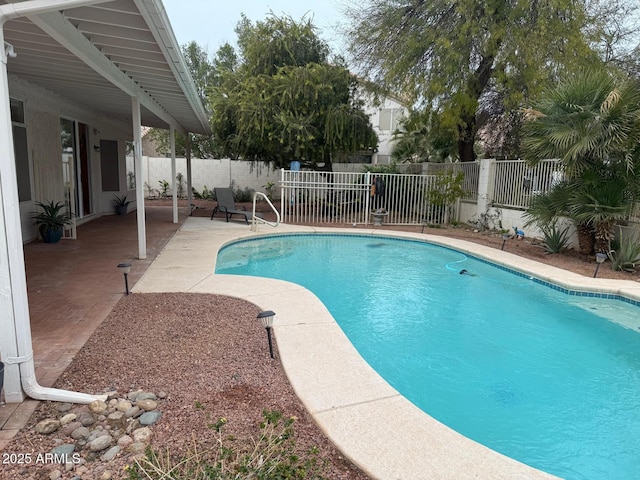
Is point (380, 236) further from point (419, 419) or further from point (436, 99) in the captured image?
point (419, 419)

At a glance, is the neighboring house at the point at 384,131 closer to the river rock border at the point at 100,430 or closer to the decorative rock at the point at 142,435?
the river rock border at the point at 100,430

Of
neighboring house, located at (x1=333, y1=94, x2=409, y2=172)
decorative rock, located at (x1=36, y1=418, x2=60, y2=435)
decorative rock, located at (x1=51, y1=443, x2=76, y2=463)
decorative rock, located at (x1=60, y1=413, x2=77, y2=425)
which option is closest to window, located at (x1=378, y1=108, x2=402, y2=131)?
neighboring house, located at (x1=333, y1=94, x2=409, y2=172)

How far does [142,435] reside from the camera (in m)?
2.46

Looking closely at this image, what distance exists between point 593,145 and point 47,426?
8606 mm

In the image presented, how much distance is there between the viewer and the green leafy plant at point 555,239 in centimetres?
868

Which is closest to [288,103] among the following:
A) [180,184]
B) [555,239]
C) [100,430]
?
[180,184]

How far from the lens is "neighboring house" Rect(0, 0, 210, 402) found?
8.31 feet

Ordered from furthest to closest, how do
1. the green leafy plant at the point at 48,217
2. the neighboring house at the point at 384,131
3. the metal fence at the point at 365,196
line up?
the neighboring house at the point at 384,131, the metal fence at the point at 365,196, the green leafy plant at the point at 48,217

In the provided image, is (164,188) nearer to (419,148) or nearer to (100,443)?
(419,148)

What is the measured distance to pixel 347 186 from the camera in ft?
43.2

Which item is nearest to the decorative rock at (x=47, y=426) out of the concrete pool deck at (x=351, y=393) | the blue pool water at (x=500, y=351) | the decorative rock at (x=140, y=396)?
the decorative rock at (x=140, y=396)

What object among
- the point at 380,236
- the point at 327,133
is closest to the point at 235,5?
the point at 327,133

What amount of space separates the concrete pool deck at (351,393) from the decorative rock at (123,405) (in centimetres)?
118

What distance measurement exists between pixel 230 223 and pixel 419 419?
10149 millimetres
